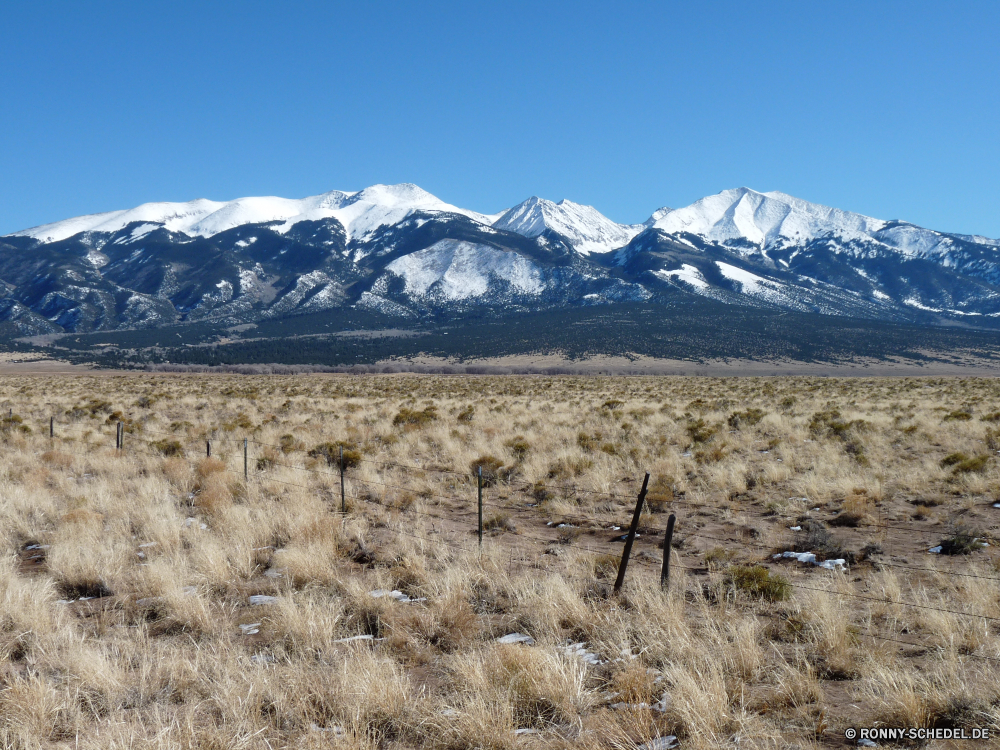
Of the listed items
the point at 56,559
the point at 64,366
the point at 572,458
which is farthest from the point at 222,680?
the point at 64,366

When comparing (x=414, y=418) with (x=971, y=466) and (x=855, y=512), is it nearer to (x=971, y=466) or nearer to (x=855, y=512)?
(x=855, y=512)

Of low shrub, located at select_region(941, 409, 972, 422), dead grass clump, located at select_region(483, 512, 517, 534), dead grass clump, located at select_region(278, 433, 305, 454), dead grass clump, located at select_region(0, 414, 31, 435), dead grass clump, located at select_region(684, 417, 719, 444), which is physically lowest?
dead grass clump, located at select_region(483, 512, 517, 534)

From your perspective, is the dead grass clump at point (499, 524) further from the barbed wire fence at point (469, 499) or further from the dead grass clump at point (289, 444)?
the dead grass clump at point (289, 444)

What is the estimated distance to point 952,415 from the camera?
2038 cm

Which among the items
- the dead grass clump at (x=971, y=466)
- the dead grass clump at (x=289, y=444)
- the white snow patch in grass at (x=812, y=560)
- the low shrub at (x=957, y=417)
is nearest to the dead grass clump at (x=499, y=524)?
the white snow patch in grass at (x=812, y=560)

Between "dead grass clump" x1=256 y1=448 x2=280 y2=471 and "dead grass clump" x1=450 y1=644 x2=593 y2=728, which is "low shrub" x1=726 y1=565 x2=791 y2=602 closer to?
"dead grass clump" x1=450 y1=644 x2=593 y2=728

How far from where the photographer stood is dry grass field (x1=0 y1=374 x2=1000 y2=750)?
4.18 metres

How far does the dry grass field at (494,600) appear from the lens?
4176mm

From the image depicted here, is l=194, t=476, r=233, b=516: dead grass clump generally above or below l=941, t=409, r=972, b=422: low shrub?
below

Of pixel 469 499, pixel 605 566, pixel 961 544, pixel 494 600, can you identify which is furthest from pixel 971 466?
pixel 494 600

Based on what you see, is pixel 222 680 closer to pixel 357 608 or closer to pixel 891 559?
pixel 357 608

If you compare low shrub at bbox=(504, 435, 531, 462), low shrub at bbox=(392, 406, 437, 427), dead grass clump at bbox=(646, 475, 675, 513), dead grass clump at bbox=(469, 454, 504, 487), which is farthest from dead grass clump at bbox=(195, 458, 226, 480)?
dead grass clump at bbox=(646, 475, 675, 513)

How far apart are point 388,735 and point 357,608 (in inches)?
83.7

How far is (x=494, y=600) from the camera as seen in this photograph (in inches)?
255
